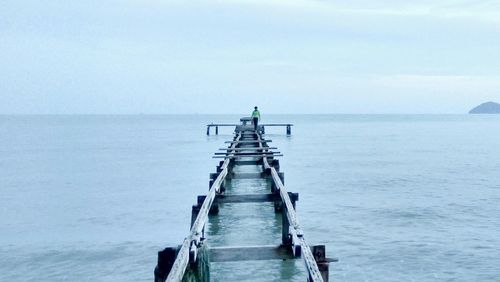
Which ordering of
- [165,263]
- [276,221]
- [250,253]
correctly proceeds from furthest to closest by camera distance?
[276,221]
[250,253]
[165,263]

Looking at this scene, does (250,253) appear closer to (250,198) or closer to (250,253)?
(250,253)

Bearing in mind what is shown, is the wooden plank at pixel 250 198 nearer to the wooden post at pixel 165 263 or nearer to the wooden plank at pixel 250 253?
the wooden plank at pixel 250 253

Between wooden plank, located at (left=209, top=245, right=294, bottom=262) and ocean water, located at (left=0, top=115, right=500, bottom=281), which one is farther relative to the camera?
ocean water, located at (left=0, top=115, right=500, bottom=281)

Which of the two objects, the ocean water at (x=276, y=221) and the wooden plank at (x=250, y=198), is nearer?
the ocean water at (x=276, y=221)

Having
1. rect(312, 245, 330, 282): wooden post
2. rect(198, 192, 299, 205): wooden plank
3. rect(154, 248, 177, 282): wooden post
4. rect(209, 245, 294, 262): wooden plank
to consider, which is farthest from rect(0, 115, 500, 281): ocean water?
rect(154, 248, 177, 282): wooden post

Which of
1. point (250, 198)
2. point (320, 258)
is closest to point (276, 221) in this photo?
point (250, 198)

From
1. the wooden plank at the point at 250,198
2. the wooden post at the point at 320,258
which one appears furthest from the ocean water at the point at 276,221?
the wooden post at the point at 320,258

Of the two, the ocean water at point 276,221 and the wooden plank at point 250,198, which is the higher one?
the wooden plank at point 250,198

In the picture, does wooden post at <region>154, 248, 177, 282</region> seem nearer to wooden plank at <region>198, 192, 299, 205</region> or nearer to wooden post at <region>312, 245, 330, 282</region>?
wooden post at <region>312, 245, 330, 282</region>

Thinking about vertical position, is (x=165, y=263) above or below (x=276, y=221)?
above

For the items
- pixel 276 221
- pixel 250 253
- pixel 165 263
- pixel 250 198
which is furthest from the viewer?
pixel 276 221

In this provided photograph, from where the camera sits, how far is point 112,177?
27.3m

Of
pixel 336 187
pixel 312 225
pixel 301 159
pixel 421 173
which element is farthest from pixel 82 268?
pixel 301 159

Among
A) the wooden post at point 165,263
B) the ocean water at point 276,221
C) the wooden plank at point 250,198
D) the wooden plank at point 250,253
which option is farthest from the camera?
the wooden plank at point 250,198
